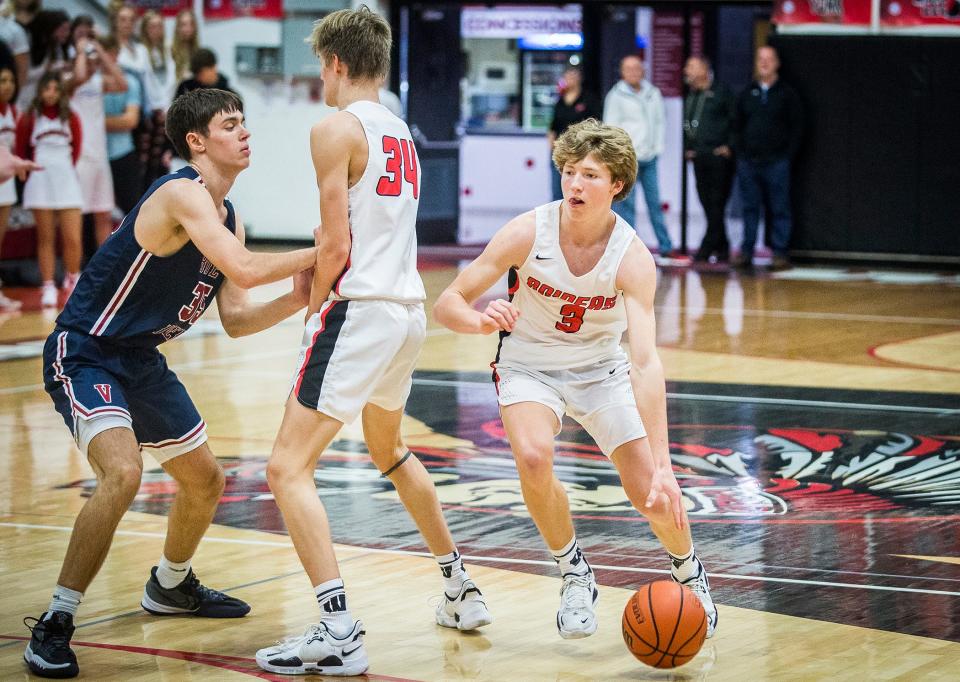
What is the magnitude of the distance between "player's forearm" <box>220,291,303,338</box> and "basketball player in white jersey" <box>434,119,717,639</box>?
0.45 m

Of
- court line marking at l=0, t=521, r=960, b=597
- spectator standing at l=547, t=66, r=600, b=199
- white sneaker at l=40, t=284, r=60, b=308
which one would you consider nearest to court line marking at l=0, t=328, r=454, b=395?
white sneaker at l=40, t=284, r=60, b=308

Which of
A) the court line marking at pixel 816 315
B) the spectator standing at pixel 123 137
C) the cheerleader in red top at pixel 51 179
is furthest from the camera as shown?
→ the spectator standing at pixel 123 137

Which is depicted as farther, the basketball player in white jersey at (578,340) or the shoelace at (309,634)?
the basketball player in white jersey at (578,340)

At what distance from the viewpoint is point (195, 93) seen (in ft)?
15.5

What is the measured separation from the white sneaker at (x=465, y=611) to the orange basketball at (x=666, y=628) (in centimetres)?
58

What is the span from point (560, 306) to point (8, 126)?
8.45 meters

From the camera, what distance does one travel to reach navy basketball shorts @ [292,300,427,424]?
4277mm

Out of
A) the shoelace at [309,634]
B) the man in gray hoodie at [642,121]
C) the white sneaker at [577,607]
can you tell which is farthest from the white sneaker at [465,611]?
the man in gray hoodie at [642,121]

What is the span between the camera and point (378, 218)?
4.33 meters

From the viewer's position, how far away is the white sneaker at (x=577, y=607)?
4441 millimetres

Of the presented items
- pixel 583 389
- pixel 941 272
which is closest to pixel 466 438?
pixel 583 389

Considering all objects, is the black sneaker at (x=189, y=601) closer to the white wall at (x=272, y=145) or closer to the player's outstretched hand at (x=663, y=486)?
the player's outstretched hand at (x=663, y=486)

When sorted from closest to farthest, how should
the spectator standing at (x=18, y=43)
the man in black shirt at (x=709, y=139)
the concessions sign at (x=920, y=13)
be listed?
the spectator standing at (x=18, y=43) < the concessions sign at (x=920, y=13) < the man in black shirt at (x=709, y=139)

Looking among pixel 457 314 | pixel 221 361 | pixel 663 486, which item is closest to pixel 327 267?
pixel 457 314
